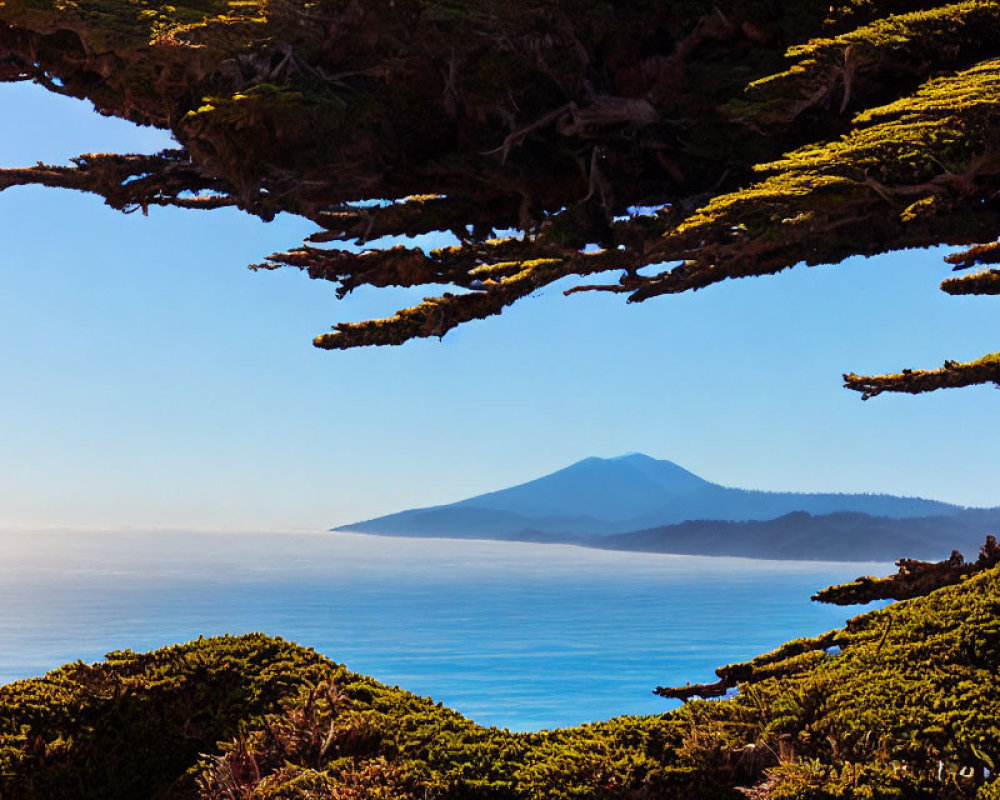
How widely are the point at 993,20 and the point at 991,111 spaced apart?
435cm

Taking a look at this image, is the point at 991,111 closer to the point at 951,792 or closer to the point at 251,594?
the point at 951,792

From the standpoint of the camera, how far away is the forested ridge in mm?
16312

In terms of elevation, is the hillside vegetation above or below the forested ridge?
below

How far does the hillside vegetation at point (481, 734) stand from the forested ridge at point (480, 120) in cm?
761

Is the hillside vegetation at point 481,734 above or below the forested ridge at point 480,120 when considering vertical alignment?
below

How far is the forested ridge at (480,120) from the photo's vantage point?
1631 cm

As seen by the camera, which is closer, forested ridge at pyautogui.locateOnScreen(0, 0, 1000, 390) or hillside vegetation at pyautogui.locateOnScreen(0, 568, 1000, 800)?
hillside vegetation at pyautogui.locateOnScreen(0, 568, 1000, 800)

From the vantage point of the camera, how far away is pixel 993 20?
13.3 meters

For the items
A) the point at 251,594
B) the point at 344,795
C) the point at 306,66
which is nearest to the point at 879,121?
the point at 344,795

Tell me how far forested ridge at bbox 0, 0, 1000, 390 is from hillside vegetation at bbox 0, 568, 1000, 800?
25.0ft

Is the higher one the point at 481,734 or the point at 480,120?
the point at 480,120

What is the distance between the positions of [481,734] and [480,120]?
13.6 meters

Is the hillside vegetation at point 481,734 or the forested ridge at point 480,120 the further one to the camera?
the forested ridge at point 480,120

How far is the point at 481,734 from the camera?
7.74 metres
